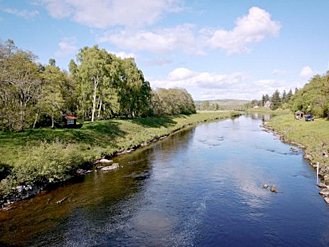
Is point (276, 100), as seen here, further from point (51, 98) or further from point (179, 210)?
point (179, 210)

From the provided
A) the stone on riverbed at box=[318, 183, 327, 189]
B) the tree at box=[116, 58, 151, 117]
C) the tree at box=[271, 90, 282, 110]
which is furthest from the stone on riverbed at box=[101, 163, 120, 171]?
the tree at box=[271, 90, 282, 110]

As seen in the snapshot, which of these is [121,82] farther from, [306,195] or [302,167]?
[306,195]

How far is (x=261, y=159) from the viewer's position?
1451 inches

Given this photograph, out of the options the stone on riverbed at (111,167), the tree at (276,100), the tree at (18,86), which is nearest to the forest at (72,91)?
the tree at (18,86)

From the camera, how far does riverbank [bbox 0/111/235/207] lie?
23.3 m

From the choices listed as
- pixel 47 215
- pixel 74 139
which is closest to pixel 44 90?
pixel 74 139

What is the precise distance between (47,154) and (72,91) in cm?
3189

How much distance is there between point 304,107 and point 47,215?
85550mm

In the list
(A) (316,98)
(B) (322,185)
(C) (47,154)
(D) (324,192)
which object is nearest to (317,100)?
(A) (316,98)

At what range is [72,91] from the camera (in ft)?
183

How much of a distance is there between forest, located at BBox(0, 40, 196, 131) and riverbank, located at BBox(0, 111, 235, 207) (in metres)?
4.39

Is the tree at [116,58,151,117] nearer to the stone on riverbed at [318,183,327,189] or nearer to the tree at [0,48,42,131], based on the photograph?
the tree at [0,48,42,131]

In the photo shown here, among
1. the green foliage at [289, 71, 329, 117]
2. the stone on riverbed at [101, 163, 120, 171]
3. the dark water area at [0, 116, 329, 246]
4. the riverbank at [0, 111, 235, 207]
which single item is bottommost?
the dark water area at [0, 116, 329, 246]

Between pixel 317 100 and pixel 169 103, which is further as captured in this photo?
pixel 169 103
